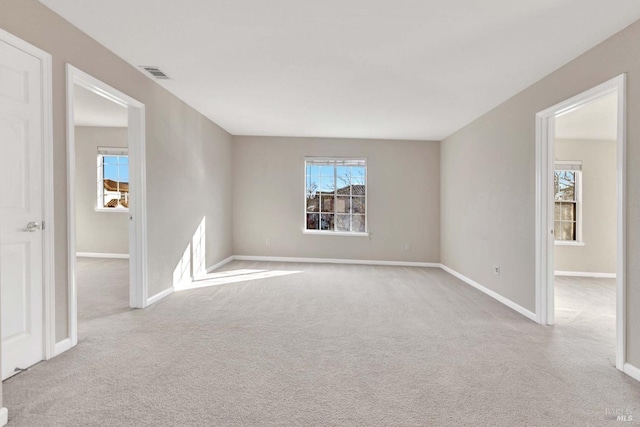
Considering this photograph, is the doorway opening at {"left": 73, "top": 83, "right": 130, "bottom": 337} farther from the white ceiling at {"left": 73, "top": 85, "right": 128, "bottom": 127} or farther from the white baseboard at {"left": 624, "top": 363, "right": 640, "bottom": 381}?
the white baseboard at {"left": 624, "top": 363, "right": 640, "bottom": 381}

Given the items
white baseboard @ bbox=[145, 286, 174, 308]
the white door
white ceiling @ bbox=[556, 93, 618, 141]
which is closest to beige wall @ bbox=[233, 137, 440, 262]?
white ceiling @ bbox=[556, 93, 618, 141]

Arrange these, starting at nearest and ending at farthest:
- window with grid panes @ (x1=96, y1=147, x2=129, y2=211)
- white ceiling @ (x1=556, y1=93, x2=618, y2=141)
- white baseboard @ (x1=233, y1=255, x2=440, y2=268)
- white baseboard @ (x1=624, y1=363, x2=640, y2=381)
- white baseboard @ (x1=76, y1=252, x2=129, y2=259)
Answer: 1. white baseboard @ (x1=624, y1=363, x2=640, y2=381)
2. white ceiling @ (x1=556, y1=93, x2=618, y2=141)
3. white baseboard @ (x1=233, y1=255, x2=440, y2=268)
4. white baseboard @ (x1=76, y1=252, x2=129, y2=259)
5. window with grid panes @ (x1=96, y1=147, x2=129, y2=211)

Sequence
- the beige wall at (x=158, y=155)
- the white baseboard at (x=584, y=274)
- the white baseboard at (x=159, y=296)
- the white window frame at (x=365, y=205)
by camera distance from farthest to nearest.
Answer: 1. the white window frame at (x=365, y=205)
2. the white baseboard at (x=584, y=274)
3. the white baseboard at (x=159, y=296)
4. the beige wall at (x=158, y=155)

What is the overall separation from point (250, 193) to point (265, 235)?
93cm

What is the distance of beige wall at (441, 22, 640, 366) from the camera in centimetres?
234

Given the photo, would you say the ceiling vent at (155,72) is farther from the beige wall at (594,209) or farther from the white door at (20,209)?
the beige wall at (594,209)

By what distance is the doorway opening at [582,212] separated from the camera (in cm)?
272

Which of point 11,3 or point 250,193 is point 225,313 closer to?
point 11,3

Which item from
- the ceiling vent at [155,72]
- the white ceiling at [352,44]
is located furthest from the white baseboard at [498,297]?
the ceiling vent at [155,72]

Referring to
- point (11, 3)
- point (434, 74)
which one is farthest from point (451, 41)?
point (11, 3)

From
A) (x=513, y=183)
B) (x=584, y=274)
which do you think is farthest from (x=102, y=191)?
(x=584, y=274)

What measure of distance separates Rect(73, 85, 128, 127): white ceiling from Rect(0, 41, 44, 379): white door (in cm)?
252

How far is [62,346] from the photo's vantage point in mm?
2543

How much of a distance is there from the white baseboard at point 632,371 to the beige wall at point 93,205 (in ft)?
25.6
